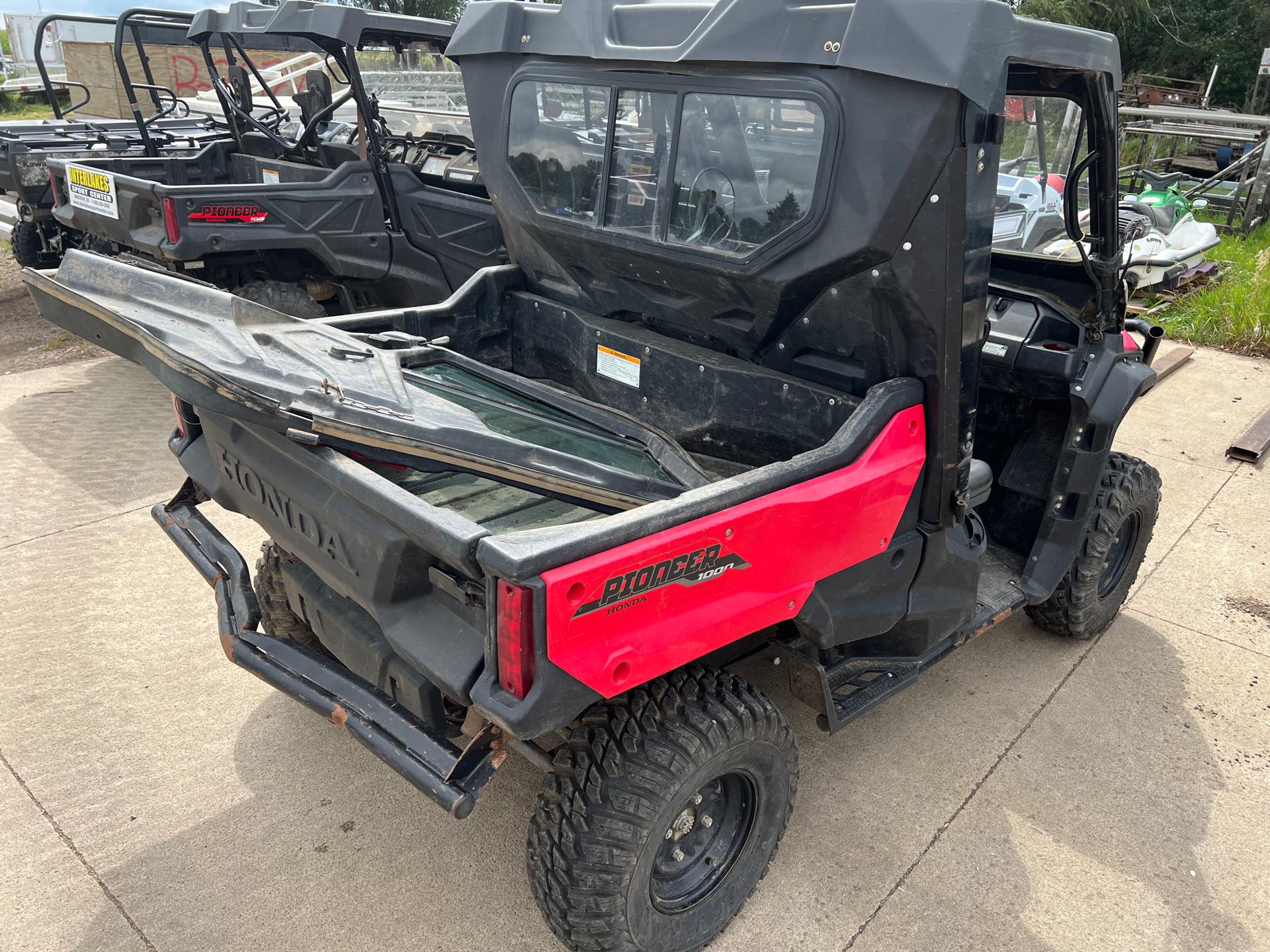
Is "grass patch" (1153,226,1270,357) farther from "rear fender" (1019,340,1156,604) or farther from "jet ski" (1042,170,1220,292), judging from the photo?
"rear fender" (1019,340,1156,604)

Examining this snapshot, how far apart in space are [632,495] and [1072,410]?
1.67 meters

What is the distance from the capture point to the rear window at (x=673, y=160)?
95.3 inches

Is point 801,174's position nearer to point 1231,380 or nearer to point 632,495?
point 632,495

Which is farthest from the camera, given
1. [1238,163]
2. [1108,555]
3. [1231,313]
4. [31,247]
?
[1238,163]

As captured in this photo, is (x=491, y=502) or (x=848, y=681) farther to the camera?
(x=848, y=681)

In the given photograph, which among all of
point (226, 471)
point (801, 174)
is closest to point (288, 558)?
point (226, 471)

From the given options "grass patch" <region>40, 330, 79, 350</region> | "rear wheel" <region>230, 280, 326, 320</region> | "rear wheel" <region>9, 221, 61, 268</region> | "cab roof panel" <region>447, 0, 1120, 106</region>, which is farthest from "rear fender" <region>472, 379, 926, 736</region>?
"rear wheel" <region>9, 221, 61, 268</region>

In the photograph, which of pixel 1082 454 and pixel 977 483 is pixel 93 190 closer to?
pixel 977 483

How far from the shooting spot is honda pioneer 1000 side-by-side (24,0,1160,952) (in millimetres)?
2027

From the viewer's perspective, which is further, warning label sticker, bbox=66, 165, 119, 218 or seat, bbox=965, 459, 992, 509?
warning label sticker, bbox=66, 165, 119, 218

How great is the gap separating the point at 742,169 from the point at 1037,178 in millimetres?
1559

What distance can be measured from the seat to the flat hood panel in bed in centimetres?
84

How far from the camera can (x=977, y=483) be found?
2.87 metres

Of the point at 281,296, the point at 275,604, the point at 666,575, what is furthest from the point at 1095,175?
the point at 281,296
